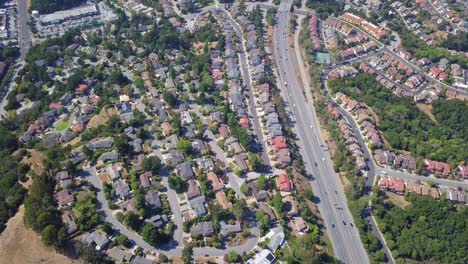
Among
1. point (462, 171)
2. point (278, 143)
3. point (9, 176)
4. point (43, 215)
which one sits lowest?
point (462, 171)

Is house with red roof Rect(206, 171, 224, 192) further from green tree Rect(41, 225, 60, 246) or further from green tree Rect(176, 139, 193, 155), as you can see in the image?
green tree Rect(41, 225, 60, 246)

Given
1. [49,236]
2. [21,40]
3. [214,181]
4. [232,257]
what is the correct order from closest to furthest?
[49,236]
[232,257]
[214,181]
[21,40]

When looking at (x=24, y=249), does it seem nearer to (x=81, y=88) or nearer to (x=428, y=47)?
(x=81, y=88)

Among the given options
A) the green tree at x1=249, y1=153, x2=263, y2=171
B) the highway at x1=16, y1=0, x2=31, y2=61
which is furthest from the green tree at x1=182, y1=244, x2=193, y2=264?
the highway at x1=16, y1=0, x2=31, y2=61

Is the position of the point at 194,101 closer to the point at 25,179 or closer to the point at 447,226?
the point at 25,179

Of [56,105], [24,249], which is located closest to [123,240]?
[24,249]

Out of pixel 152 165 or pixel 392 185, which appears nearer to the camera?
pixel 152 165
